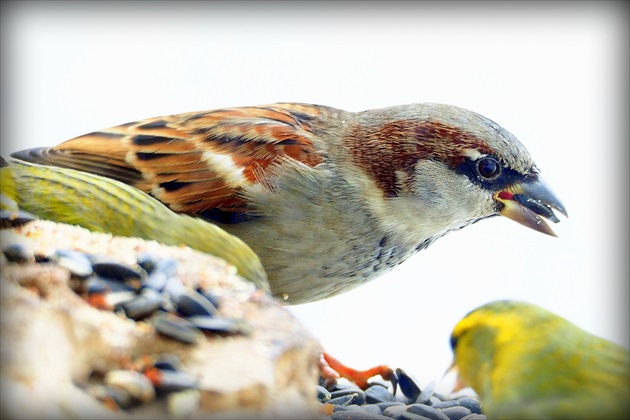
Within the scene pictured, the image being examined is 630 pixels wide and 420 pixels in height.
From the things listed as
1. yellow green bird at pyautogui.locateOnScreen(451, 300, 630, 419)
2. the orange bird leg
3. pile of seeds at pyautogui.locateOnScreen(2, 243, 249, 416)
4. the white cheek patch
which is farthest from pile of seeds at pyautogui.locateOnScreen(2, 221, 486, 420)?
the white cheek patch

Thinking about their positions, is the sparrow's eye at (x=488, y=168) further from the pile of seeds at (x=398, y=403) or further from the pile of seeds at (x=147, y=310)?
the pile of seeds at (x=147, y=310)

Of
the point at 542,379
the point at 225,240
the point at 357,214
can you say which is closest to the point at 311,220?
the point at 357,214

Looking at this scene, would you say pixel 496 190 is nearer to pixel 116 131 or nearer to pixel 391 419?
pixel 391 419

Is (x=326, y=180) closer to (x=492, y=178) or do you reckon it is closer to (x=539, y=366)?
(x=492, y=178)

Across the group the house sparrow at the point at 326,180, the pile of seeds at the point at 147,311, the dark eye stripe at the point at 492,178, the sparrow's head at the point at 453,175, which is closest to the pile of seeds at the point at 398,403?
the pile of seeds at the point at 147,311

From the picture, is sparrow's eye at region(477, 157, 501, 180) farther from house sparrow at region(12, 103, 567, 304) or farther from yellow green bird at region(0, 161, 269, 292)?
yellow green bird at region(0, 161, 269, 292)

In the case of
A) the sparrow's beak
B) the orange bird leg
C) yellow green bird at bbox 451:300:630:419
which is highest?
the sparrow's beak
